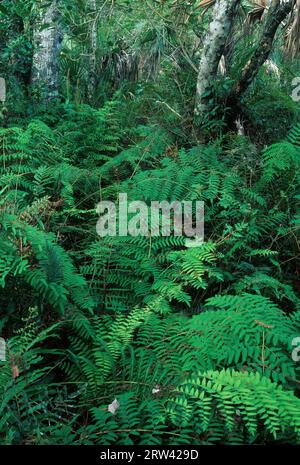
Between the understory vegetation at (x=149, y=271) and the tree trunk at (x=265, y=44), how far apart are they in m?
0.07

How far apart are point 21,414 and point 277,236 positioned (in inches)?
80.5

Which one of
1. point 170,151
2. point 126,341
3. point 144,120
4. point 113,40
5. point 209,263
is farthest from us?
point 113,40

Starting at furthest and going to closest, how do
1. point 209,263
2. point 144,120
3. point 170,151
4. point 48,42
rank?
point 48,42, point 144,120, point 170,151, point 209,263

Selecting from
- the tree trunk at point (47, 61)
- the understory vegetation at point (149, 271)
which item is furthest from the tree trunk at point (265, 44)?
the tree trunk at point (47, 61)

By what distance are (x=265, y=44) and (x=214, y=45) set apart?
510 mm

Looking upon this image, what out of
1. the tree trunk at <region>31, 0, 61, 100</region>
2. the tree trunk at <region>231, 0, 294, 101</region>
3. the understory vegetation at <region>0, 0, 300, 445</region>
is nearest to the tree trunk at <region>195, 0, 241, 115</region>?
the understory vegetation at <region>0, 0, 300, 445</region>

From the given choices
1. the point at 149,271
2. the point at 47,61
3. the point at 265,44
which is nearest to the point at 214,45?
the point at 265,44

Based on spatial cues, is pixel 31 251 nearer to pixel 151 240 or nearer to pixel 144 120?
pixel 151 240

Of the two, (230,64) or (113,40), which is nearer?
(230,64)

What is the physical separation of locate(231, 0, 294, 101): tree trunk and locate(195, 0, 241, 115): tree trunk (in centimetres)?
30

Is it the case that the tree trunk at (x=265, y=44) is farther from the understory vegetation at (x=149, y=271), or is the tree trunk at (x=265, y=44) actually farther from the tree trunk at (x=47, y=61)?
the tree trunk at (x=47, y=61)

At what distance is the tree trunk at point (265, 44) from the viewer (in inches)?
173

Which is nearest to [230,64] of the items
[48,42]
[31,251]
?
[48,42]

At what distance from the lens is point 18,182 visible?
3.57 meters
